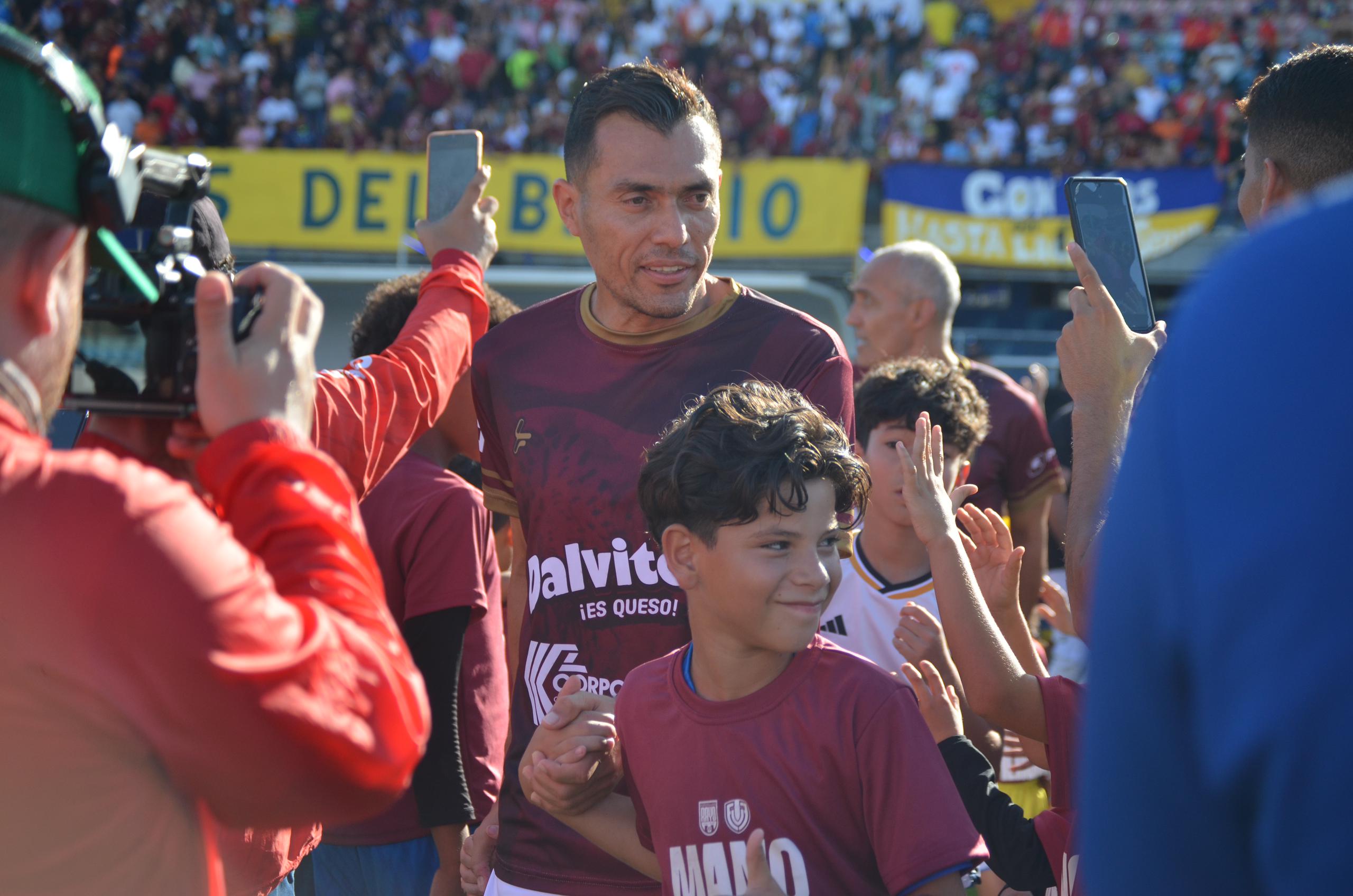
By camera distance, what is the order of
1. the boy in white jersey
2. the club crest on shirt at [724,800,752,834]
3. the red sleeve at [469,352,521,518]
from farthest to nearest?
the boy in white jersey, the red sleeve at [469,352,521,518], the club crest on shirt at [724,800,752,834]

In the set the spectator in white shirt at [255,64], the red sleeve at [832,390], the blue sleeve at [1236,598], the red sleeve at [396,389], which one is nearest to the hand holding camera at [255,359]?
the red sleeve at [396,389]

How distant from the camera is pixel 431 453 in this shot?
3238 mm

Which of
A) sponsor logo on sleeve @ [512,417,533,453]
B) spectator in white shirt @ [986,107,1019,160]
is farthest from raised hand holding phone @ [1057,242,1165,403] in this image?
spectator in white shirt @ [986,107,1019,160]

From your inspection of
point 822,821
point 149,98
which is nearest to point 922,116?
point 149,98

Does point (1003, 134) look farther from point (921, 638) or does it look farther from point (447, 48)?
point (921, 638)

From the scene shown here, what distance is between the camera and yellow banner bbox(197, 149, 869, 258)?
49.2ft

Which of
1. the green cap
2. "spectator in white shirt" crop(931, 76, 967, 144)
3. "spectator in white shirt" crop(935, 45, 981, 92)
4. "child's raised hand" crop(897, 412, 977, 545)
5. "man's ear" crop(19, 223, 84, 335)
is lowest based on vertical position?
"child's raised hand" crop(897, 412, 977, 545)

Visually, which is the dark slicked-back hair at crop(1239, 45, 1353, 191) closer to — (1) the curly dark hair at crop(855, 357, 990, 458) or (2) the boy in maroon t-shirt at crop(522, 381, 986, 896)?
(2) the boy in maroon t-shirt at crop(522, 381, 986, 896)

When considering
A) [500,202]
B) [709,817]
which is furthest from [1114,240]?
[500,202]

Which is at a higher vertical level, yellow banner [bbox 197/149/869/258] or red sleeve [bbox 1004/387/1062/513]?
yellow banner [bbox 197/149/869/258]

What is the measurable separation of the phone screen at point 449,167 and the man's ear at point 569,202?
22 centimetres

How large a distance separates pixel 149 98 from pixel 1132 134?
45.3 ft

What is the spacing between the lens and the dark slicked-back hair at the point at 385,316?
329 cm

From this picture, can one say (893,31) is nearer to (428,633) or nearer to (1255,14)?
(1255,14)
